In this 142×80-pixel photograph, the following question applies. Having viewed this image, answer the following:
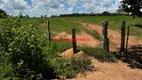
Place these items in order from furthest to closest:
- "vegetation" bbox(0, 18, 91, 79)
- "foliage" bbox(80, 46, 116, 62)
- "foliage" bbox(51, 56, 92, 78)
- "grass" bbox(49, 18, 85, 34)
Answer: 1. "grass" bbox(49, 18, 85, 34)
2. "foliage" bbox(80, 46, 116, 62)
3. "foliage" bbox(51, 56, 92, 78)
4. "vegetation" bbox(0, 18, 91, 79)

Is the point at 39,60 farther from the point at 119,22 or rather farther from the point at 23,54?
the point at 119,22

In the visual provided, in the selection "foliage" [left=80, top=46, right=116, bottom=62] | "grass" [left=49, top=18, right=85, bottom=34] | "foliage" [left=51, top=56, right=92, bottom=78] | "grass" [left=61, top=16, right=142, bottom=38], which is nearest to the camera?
"foliage" [left=51, top=56, right=92, bottom=78]

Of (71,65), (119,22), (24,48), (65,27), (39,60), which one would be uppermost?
(24,48)

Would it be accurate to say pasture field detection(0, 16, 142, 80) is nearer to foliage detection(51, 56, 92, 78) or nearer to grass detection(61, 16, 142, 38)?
foliage detection(51, 56, 92, 78)

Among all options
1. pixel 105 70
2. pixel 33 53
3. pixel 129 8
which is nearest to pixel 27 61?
pixel 33 53

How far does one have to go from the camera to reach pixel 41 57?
8438 millimetres

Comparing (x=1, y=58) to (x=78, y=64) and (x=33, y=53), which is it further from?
(x=78, y=64)

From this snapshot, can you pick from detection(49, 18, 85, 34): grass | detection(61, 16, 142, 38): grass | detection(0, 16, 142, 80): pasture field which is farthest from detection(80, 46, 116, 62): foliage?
detection(61, 16, 142, 38): grass

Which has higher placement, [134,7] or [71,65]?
[134,7]

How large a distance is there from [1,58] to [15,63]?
43cm

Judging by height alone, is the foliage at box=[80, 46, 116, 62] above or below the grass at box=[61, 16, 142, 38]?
above

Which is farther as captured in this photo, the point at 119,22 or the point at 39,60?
the point at 119,22

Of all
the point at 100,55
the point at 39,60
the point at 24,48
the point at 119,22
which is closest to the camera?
the point at 24,48

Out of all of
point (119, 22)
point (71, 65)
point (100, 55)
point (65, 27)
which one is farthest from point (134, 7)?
point (119, 22)
